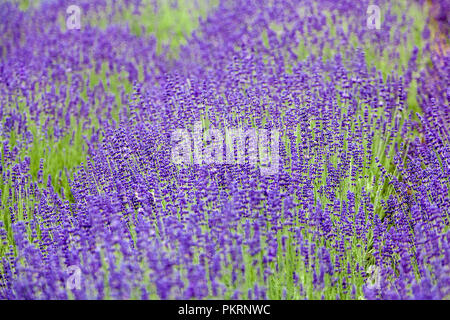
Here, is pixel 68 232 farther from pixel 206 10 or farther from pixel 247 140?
pixel 206 10

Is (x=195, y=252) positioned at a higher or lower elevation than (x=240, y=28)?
lower

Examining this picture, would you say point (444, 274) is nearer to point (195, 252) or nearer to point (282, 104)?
point (195, 252)

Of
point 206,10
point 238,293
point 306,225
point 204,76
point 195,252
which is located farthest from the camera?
point 206,10

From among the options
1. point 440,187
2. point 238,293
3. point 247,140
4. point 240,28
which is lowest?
point 238,293

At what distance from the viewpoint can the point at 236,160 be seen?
2.80 metres

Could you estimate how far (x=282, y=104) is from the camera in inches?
136

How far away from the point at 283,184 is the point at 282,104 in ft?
2.97

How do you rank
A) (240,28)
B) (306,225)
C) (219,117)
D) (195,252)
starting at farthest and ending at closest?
1. (240,28)
2. (219,117)
3. (306,225)
4. (195,252)

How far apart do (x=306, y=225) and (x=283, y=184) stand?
234 mm

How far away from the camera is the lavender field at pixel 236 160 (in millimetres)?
2277

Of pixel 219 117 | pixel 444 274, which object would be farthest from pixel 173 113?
pixel 444 274

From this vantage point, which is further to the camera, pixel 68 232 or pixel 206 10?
pixel 206 10

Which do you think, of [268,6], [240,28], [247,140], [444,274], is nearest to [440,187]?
[444,274]

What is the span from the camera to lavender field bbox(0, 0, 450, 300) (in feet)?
7.47
